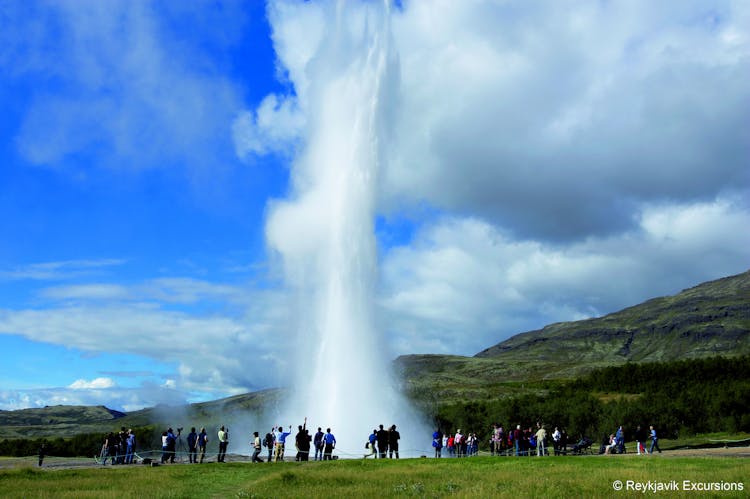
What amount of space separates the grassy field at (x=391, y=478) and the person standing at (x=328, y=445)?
2.20 metres

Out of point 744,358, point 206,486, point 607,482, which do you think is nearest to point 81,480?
A: point 206,486

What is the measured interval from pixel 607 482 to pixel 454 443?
1875 cm

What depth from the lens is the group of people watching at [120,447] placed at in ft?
113

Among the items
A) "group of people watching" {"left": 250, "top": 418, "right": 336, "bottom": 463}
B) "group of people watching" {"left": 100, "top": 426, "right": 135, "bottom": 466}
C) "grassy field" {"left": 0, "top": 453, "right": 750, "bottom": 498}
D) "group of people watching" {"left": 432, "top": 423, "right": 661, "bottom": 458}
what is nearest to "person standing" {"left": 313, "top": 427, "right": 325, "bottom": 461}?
"group of people watching" {"left": 250, "top": 418, "right": 336, "bottom": 463}

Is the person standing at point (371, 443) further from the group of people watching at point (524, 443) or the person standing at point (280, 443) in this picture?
the person standing at point (280, 443)

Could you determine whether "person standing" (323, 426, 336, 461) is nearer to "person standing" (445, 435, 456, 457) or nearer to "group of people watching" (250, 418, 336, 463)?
"group of people watching" (250, 418, 336, 463)

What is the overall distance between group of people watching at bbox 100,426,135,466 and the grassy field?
6400mm

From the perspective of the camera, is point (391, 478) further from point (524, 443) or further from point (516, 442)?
point (524, 443)

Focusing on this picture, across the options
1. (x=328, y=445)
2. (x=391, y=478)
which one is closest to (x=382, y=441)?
(x=328, y=445)

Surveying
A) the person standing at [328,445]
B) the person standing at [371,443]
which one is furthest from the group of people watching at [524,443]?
the person standing at [328,445]

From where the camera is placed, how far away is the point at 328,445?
102ft

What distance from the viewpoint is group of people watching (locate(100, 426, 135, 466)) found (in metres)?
34.5

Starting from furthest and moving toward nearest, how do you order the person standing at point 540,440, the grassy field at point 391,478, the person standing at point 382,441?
the person standing at point 540,440 → the person standing at point 382,441 → the grassy field at point 391,478

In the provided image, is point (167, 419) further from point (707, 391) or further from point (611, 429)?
point (707, 391)
